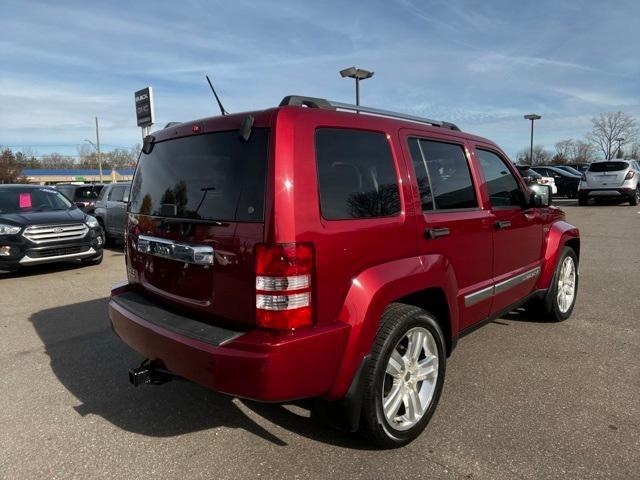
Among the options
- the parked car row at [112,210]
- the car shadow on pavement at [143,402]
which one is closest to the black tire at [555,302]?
the car shadow on pavement at [143,402]

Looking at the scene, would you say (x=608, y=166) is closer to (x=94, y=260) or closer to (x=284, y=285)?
(x=94, y=260)

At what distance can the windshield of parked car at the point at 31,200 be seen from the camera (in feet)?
27.8

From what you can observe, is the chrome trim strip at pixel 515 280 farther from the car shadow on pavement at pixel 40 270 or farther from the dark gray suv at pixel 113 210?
the dark gray suv at pixel 113 210

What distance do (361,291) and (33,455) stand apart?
7.00 ft

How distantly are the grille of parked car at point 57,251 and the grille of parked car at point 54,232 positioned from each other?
0.16m

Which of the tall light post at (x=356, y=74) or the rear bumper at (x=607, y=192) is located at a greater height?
the tall light post at (x=356, y=74)

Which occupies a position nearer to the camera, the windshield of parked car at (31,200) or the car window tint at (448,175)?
the car window tint at (448,175)

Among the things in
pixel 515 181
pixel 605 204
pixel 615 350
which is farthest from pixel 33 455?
pixel 605 204

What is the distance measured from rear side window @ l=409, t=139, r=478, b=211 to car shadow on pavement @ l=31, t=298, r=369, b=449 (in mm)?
1603

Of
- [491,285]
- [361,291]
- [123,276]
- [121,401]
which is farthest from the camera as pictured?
[123,276]

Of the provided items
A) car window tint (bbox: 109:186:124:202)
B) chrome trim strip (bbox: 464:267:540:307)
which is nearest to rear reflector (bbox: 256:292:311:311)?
chrome trim strip (bbox: 464:267:540:307)

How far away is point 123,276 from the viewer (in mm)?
7828

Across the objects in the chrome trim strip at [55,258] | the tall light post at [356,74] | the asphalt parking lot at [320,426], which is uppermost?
the tall light post at [356,74]

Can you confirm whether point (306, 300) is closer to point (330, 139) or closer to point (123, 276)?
point (330, 139)
